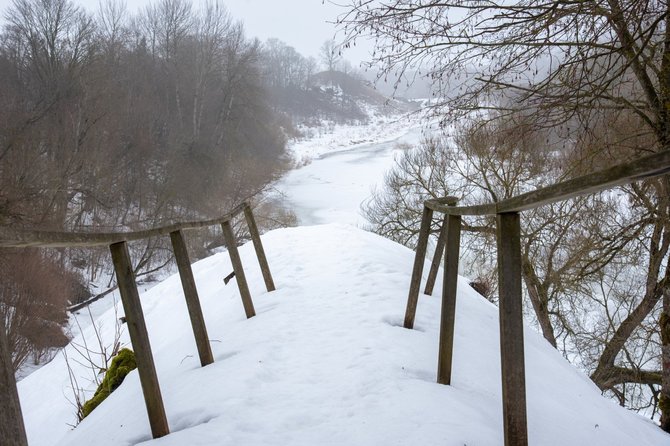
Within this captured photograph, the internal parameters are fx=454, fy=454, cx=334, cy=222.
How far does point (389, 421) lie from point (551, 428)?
91 centimetres

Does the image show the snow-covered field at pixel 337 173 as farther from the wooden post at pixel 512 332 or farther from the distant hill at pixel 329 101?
the distant hill at pixel 329 101

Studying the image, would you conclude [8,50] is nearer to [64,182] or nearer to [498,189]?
[64,182]

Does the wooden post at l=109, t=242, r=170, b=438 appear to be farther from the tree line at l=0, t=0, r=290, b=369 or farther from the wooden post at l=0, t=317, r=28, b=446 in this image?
the tree line at l=0, t=0, r=290, b=369

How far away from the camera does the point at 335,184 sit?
132 feet

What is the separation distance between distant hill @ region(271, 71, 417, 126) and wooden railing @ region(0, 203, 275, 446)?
67842 millimetres

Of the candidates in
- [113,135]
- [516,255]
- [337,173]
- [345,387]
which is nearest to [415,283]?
[345,387]

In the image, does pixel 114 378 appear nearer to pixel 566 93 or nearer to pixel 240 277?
pixel 240 277

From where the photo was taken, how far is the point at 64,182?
23.1 m

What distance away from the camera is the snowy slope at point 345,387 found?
242 centimetres

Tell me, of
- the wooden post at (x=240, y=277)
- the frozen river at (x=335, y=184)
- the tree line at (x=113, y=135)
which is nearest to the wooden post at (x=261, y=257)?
the wooden post at (x=240, y=277)

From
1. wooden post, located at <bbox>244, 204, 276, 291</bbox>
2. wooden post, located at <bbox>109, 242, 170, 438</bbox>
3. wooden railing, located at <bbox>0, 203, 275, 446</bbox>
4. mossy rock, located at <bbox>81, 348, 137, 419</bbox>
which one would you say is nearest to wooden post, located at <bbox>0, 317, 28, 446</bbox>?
wooden railing, located at <bbox>0, 203, 275, 446</bbox>

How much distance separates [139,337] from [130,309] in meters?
0.16

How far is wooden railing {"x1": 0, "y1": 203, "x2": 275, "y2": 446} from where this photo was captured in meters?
1.43

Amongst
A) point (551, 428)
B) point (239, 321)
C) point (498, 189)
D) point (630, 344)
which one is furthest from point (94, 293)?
point (551, 428)
